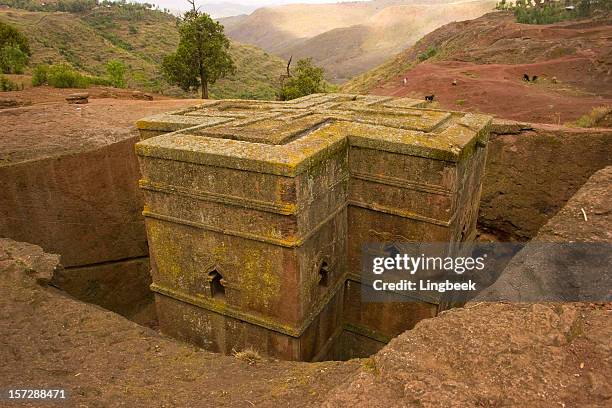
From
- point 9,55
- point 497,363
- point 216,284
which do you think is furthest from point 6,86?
point 497,363

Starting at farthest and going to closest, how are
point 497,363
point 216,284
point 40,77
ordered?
point 40,77 → point 216,284 → point 497,363

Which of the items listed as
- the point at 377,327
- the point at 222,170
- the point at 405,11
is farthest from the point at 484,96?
the point at 405,11

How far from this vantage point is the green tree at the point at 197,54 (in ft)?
70.6

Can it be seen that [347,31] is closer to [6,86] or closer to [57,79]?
[57,79]

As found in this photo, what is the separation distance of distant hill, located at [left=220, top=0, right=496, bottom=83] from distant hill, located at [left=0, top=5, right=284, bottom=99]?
24638 millimetres

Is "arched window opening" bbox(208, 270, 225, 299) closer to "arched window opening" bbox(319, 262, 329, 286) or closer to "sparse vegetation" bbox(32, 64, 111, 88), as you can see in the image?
"arched window opening" bbox(319, 262, 329, 286)

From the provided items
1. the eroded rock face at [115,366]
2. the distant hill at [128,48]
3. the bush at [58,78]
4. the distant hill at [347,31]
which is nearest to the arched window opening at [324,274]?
the eroded rock face at [115,366]

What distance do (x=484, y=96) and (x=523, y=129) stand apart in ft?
46.0

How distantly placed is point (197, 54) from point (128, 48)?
24412 mm

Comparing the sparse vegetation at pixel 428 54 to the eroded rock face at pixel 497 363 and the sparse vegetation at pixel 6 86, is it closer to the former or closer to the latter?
the sparse vegetation at pixel 6 86

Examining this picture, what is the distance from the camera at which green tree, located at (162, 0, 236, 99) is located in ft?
70.6

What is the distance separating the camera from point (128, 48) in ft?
138

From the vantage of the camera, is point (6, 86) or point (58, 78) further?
point (58, 78)

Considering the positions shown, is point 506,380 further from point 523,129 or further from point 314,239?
point 523,129
